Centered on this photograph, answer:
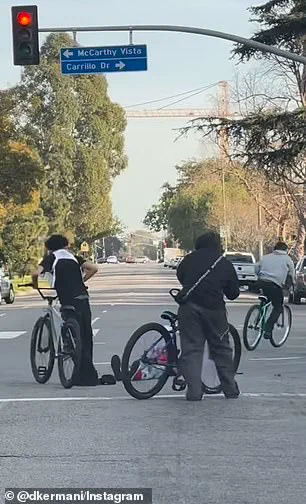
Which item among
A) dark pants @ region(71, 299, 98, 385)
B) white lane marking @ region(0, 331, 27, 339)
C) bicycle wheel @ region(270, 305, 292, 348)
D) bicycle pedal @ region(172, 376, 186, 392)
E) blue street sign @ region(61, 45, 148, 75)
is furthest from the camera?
blue street sign @ region(61, 45, 148, 75)

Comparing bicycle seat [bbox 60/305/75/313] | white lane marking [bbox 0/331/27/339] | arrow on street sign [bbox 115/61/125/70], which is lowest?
white lane marking [bbox 0/331/27/339]

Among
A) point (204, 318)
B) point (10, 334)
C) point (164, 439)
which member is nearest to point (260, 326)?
point (204, 318)

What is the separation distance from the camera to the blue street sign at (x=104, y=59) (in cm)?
2367

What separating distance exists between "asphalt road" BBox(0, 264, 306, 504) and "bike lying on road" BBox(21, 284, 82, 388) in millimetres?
226

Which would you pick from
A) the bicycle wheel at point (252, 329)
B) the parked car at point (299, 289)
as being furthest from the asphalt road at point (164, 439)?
the parked car at point (299, 289)

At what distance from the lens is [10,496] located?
22.4 ft

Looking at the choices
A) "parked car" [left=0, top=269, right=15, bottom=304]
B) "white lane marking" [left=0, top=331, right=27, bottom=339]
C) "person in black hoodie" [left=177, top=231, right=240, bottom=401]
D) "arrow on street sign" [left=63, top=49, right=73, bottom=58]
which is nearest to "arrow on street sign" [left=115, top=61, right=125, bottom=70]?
"arrow on street sign" [left=63, top=49, right=73, bottom=58]

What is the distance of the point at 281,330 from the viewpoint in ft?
59.1

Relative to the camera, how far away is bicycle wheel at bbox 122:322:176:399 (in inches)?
452

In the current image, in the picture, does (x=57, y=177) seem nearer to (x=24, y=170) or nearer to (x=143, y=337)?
(x=24, y=170)

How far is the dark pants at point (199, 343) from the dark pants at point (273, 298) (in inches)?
242

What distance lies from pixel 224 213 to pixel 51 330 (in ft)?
214

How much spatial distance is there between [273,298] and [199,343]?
21.2 feet

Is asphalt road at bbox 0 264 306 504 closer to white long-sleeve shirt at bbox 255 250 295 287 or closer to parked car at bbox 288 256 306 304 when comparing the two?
white long-sleeve shirt at bbox 255 250 295 287
